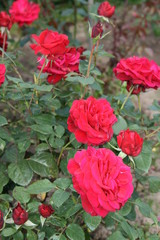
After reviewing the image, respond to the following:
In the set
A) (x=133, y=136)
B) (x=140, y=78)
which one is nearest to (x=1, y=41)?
(x=140, y=78)

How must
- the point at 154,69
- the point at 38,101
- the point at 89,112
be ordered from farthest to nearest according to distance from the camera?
the point at 38,101 → the point at 154,69 → the point at 89,112

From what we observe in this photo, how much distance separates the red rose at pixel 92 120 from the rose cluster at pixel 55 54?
0.22 m

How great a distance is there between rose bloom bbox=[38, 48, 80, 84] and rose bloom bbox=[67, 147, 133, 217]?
446mm

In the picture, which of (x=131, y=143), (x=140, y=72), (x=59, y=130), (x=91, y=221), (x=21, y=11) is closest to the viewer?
(x=131, y=143)

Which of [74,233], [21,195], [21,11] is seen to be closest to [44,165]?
[21,195]

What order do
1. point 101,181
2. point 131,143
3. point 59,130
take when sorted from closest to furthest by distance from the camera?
point 101,181 → point 131,143 → point 59,130

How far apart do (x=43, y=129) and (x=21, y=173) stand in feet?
0.66

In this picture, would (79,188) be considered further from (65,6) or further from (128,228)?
(65,6)

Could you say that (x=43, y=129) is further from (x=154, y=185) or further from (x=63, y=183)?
(x=154, y=185)

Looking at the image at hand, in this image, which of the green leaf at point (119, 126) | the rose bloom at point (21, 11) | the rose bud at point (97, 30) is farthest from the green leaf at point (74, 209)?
the rose bloom at point (21, 11)

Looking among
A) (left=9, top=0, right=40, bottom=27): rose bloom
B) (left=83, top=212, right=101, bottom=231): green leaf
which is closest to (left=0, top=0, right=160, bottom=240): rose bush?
(left=83, top=212, right=101, bottom=231): green leaf

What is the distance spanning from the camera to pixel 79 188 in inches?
43.1

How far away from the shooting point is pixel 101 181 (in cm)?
105

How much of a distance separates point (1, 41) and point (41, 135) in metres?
0.48
